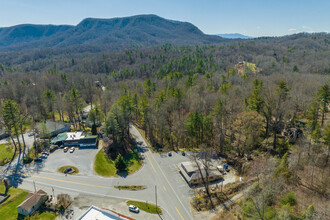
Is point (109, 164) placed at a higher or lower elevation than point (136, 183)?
higher

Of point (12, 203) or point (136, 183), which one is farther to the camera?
point (136, 183)

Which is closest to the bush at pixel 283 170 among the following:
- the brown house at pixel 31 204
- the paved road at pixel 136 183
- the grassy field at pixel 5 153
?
the paved road at pixel 136 183

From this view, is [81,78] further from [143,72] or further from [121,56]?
[121,56]

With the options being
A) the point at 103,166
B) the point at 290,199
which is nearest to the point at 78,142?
the point at 103,166

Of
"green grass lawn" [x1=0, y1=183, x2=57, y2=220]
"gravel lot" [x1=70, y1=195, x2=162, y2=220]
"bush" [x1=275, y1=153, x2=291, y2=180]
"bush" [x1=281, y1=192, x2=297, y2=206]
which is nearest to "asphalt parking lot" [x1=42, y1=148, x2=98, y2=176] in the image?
"green grass lawn" [x1=0, y1=183, x2=57, y2=220]

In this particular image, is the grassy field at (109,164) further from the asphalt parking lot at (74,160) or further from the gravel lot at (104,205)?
the gravel lot at (104,205)

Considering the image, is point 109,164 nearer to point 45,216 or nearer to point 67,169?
point 67,169
